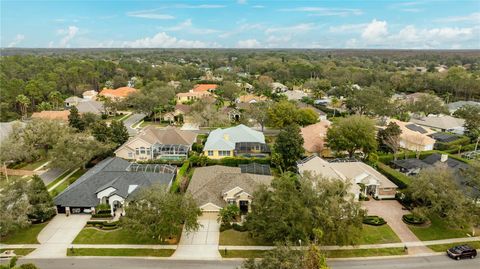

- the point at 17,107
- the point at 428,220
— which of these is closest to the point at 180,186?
the point at 428,220

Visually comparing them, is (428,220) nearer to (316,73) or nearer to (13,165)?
(13,165)

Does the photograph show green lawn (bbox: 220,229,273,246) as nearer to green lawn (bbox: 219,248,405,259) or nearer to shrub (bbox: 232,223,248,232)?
shrub (bbox: 232,223,248,232)

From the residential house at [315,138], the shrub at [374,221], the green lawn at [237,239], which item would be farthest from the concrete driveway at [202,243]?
the residential house at [315,138]

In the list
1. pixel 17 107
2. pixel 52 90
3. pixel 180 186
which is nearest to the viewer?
pixel 180 186

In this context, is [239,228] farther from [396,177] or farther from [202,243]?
[396,177]

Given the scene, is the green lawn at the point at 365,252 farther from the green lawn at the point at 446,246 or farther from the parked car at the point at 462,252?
the parked car at the point at 462,252

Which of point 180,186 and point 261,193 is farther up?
point 261,193
